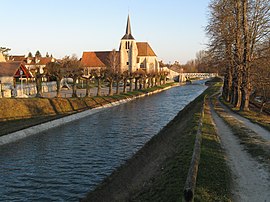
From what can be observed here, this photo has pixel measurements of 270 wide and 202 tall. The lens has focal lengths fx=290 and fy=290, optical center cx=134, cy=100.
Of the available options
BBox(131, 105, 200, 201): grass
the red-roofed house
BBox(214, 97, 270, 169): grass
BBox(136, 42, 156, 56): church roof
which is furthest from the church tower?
BBox(131, 105, 200, 201): grass

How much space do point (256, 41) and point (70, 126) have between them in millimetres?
18984

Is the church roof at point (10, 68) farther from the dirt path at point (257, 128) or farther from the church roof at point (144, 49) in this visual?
the church roof at point (144, 49)

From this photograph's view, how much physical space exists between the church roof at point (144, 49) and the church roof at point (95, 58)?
13430mm

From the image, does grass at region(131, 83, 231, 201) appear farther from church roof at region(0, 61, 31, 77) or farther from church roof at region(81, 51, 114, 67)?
church roof at region(81, 51, 114, 67)

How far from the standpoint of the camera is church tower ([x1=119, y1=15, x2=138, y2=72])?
109 m

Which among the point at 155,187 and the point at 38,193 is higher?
the point at 155,187

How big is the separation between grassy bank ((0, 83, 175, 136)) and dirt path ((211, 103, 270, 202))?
1714 cm

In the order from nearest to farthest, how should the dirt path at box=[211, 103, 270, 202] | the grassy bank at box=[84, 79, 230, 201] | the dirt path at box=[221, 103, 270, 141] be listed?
the dirt path at box=[211, 103, 270, 202] < the grassy bank at box=[84, 79, 230, 201] < the dirt path at box=[221, 103, 270, 141]

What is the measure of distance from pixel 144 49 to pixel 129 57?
12.2m

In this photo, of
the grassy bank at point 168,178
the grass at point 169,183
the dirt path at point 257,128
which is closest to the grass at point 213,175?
the grassy bank at point 168,178

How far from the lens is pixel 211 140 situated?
15273 mm

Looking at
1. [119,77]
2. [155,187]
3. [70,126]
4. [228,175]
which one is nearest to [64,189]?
[155,187]

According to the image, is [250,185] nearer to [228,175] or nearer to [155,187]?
[228,175]

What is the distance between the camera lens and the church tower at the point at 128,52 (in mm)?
109375
